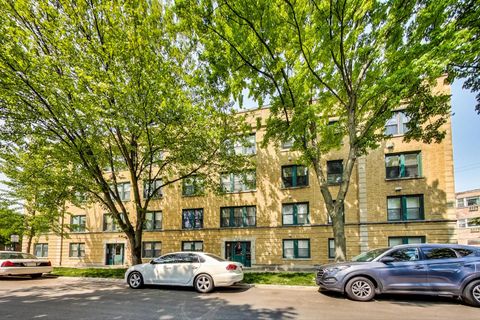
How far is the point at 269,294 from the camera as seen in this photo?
942cm

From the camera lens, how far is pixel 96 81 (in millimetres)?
11406

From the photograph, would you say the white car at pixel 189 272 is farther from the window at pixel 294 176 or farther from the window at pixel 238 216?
the window at pixel 294 176

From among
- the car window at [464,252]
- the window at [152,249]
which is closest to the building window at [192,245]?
the window at [152,249]

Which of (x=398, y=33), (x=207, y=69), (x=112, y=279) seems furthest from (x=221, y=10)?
(x=112, y=279)

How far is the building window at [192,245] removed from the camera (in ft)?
70.2

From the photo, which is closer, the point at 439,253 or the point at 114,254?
the point at 439,253

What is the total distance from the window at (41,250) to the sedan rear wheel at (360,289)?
2968cm

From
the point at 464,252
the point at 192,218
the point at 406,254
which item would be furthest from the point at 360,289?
the point at 192,218

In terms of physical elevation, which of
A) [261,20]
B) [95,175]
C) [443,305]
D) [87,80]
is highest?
[261,20]

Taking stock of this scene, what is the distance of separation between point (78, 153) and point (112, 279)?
628cm

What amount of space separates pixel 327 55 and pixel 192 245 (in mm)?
16849

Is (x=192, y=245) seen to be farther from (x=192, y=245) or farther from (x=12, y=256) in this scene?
(x=12, y=256)

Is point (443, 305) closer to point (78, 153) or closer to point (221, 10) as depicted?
point (221, 10)

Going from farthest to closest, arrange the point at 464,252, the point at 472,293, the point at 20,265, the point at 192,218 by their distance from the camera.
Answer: the point at 192,218 → the point at 20,265 → the point at 464,252 → the point at 472,293
